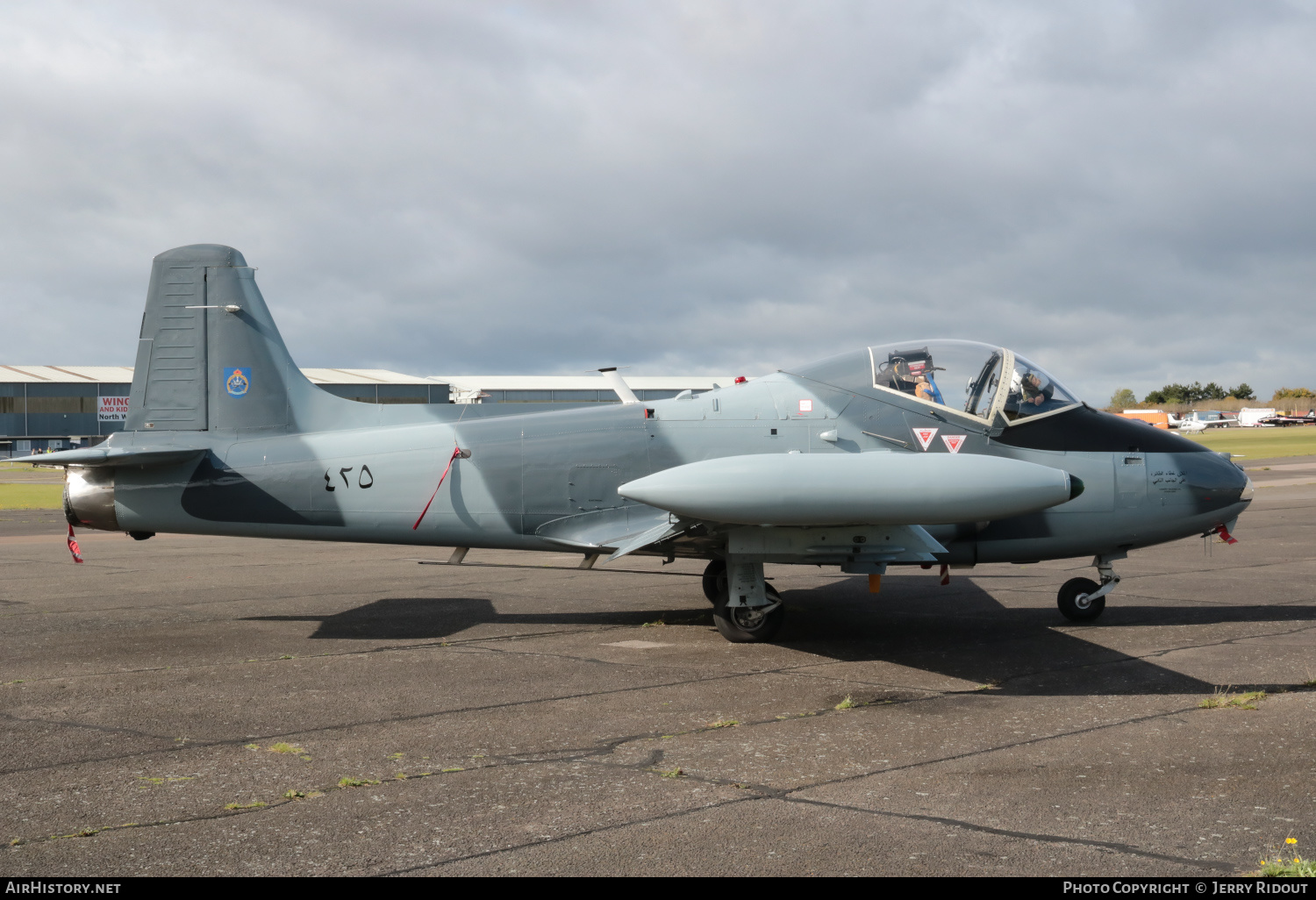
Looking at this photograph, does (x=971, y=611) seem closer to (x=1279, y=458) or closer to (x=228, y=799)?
(x=228, y=799)

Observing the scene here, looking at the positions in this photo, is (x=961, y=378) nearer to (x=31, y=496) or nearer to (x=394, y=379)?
(x=31, y=496)

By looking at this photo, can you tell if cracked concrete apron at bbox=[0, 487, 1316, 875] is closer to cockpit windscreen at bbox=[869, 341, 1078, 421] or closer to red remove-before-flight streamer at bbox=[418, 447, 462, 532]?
red remove-before-flight streamer at bbox=[418, 447, 462, 532]

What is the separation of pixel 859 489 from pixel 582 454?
3174mm

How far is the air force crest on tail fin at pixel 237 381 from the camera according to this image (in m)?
9.81

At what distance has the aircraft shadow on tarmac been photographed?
24.6 ft

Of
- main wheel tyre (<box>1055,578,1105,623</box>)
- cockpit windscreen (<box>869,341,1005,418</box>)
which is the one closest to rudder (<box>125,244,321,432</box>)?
cockpit windscreen (<box>869,341,1005,418</box>)

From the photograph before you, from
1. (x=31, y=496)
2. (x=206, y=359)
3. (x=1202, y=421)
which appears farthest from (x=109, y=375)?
(x=1202, y=421)

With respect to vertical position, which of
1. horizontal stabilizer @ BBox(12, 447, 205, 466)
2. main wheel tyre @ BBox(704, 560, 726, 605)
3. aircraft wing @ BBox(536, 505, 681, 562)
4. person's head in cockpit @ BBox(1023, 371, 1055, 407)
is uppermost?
person's head in cockpit @ BBox(1023, 371, 1055, 407)

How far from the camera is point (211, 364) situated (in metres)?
9.87

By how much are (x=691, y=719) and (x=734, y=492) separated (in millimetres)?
1679

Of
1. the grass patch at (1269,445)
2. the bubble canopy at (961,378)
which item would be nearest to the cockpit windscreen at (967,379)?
the bubble canopy at (961,378)

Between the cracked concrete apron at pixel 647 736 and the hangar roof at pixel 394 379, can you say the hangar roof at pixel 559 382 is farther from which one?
the cracked concrete apron at pixel 647 736
